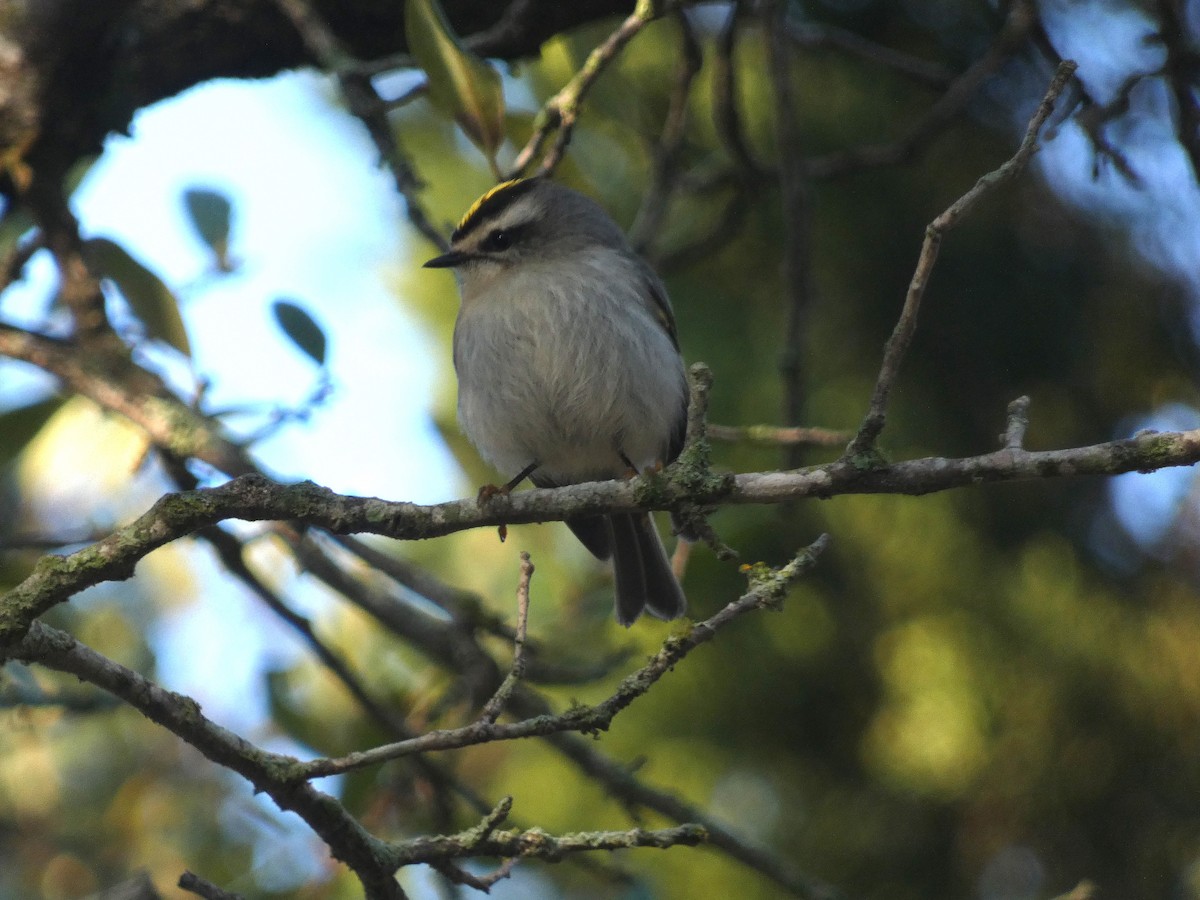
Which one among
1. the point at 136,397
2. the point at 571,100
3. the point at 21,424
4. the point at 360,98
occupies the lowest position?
the point at 21,424

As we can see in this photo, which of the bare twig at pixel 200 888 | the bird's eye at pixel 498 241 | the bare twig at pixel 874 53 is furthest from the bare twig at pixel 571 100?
the bare twig at pixel 200 888

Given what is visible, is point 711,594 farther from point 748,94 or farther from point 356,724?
point 748,94

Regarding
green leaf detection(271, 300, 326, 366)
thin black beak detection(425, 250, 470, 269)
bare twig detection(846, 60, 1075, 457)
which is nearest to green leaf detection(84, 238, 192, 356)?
green leaf detection(271, 300, 326, 366)

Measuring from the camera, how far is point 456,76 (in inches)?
127

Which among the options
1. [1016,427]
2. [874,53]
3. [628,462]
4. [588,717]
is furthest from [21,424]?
[1016,427]

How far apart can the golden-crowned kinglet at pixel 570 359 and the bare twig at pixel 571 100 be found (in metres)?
0.18

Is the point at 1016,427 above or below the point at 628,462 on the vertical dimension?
above

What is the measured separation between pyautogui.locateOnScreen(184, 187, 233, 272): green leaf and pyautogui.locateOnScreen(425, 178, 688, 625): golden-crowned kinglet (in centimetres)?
68

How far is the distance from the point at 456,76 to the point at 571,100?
15.5 inches

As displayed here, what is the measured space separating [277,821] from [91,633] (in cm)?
110

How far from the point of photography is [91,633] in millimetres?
4371

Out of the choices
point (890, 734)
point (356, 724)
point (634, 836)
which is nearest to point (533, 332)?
point (356, 724)

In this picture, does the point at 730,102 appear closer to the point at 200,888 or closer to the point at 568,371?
the point at 568,371

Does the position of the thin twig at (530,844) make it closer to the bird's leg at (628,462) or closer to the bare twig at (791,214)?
the bare twig at (791,214)
